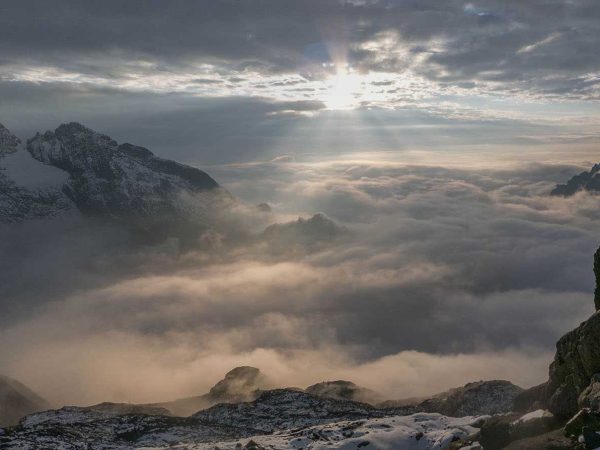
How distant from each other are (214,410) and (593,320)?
13479 cm

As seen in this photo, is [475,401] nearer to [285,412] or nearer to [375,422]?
[285,412]

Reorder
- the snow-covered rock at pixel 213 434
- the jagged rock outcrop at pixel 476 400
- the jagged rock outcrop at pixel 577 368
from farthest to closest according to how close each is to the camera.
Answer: the jagged rock outcrop at pixel 476 400 < the snow-covered rock at pixel 213 434 < the jagged rock outcrop at pixel 577 368

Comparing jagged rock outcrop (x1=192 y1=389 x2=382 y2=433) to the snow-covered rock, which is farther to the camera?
jagged rock outcrop (x1=192 y1=389 x2=382 y2=433)

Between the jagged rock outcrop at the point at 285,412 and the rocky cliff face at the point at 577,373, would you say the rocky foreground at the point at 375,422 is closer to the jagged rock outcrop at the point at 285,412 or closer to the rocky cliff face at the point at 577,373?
the rocky cliff face at the point at 577,373

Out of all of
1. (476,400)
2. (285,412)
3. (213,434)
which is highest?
(285,412)

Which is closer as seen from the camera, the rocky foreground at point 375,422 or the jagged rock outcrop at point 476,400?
the rocky foreground at point 375,422

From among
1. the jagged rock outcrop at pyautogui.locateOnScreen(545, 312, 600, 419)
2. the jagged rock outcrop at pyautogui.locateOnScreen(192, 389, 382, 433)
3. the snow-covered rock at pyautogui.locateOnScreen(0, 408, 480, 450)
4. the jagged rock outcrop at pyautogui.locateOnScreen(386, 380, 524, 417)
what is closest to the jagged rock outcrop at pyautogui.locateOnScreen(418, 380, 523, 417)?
the jagged rock outcrop at pyautogui.locateOnScreen(386, 380, 524, 417)

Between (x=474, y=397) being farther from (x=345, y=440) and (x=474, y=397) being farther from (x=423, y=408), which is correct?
(x=345, y=440)

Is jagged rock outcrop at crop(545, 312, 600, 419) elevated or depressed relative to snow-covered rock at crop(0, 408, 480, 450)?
elevated

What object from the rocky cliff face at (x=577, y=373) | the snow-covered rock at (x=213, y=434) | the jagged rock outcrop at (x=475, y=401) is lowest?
the jagged rock outcrop at (x=475, y=401)

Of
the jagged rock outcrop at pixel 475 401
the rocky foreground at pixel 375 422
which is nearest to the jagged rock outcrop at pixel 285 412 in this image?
the rocky foreground at pixel 375 422

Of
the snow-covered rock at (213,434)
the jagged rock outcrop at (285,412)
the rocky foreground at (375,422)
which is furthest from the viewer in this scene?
the jagged rock outcrop at (285,412)

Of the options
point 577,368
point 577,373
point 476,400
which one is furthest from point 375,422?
point 476,400

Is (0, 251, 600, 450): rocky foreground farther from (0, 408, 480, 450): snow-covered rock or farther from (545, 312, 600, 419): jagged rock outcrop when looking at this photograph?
(0, 408, 480, 450): snow-covered rock
